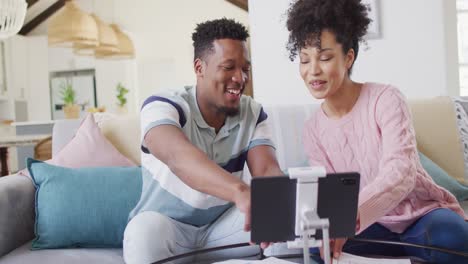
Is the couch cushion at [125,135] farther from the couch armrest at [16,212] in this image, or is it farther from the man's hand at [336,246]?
the man's hand at [336,246]

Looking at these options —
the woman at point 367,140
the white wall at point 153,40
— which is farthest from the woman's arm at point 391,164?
the white wall at point 153,40

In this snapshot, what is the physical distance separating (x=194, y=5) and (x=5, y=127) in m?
3.67

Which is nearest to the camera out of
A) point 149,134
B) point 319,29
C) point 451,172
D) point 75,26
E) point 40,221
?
point 149,134

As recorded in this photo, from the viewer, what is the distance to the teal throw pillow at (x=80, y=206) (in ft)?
4.94

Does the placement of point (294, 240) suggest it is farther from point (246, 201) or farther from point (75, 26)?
point (75, 26)

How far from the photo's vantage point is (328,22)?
55.0 inches

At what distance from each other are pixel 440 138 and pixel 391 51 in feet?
2.95

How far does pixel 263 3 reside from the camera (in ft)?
8.92

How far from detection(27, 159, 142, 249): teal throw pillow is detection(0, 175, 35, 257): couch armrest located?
0.05 m

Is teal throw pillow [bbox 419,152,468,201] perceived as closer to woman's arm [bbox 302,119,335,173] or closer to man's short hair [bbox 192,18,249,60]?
woman's arm [bbox 302,119,335,173]

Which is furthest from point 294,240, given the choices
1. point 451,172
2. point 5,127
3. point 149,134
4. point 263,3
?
point 5,127

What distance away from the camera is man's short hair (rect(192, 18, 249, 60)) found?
136cm

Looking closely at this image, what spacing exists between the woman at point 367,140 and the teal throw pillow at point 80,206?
63 centimetres

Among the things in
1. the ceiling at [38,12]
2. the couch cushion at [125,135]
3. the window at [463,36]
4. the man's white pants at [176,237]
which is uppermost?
the ceiling at [38,12]
